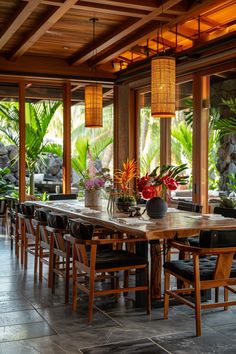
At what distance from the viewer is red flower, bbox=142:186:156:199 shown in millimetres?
4594

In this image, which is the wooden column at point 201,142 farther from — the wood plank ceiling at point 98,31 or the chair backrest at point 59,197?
the chair backrest at point 59,197

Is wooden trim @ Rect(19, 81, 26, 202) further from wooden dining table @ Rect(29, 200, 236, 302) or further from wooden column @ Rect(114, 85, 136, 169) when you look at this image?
wooden dining table @ Rect(29, 200, 236, 302)

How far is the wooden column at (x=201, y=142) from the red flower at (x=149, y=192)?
2.34 m

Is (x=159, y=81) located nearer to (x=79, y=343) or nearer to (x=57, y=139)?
(x=79, y=343)

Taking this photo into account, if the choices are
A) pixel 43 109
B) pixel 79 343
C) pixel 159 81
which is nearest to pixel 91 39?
pixel 43 109

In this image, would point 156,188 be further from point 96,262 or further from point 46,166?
point 46,166

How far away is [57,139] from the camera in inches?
343

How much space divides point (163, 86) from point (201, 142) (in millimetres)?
2167

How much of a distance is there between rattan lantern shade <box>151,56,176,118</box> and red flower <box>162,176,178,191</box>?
0.70m

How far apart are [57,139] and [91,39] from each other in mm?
2211

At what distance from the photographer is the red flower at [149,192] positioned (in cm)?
459

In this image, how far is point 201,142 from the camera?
6.82 meters

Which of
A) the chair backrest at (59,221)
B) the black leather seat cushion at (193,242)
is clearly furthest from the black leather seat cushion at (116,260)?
the black leather seat cushion at (193,242)

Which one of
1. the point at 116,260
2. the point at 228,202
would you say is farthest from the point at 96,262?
the point at 228,202
